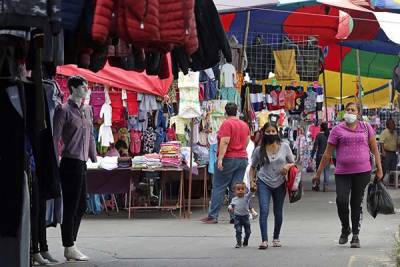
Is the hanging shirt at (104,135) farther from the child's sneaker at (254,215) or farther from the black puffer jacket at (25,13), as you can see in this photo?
the black puffer jacket at (25,13)

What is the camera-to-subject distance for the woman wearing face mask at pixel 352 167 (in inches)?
371

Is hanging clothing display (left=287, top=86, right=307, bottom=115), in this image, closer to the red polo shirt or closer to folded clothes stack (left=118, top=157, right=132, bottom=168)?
folded clothes stack (left=118, top=157, right=132, bottom=168)

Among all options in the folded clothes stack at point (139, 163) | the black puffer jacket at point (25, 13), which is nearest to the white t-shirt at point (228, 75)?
the folded clothes stack at point (139, 163)

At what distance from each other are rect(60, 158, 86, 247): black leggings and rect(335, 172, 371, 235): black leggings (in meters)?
3.18

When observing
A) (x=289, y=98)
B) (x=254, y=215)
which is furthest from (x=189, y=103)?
(x=289, y=98)

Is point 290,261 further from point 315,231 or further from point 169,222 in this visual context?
point 169,222

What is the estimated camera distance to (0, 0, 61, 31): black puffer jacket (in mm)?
4832

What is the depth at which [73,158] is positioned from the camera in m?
8.27

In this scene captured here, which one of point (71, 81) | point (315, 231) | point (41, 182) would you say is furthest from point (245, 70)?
point (41, 182)

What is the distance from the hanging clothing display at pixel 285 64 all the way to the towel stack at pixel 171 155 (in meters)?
4.38

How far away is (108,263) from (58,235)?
268 cm

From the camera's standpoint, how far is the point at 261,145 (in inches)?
381

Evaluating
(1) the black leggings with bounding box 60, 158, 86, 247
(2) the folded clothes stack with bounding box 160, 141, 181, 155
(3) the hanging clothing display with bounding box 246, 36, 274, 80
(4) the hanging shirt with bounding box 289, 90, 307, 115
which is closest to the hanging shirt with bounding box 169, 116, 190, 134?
(2) the folded clothes stack with bounding box 160, 141, 181, 155

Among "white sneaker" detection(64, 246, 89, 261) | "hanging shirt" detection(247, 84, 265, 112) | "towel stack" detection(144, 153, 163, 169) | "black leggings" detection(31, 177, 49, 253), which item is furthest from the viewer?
"hanging shirt" detection(247, 84, 265, 112)
